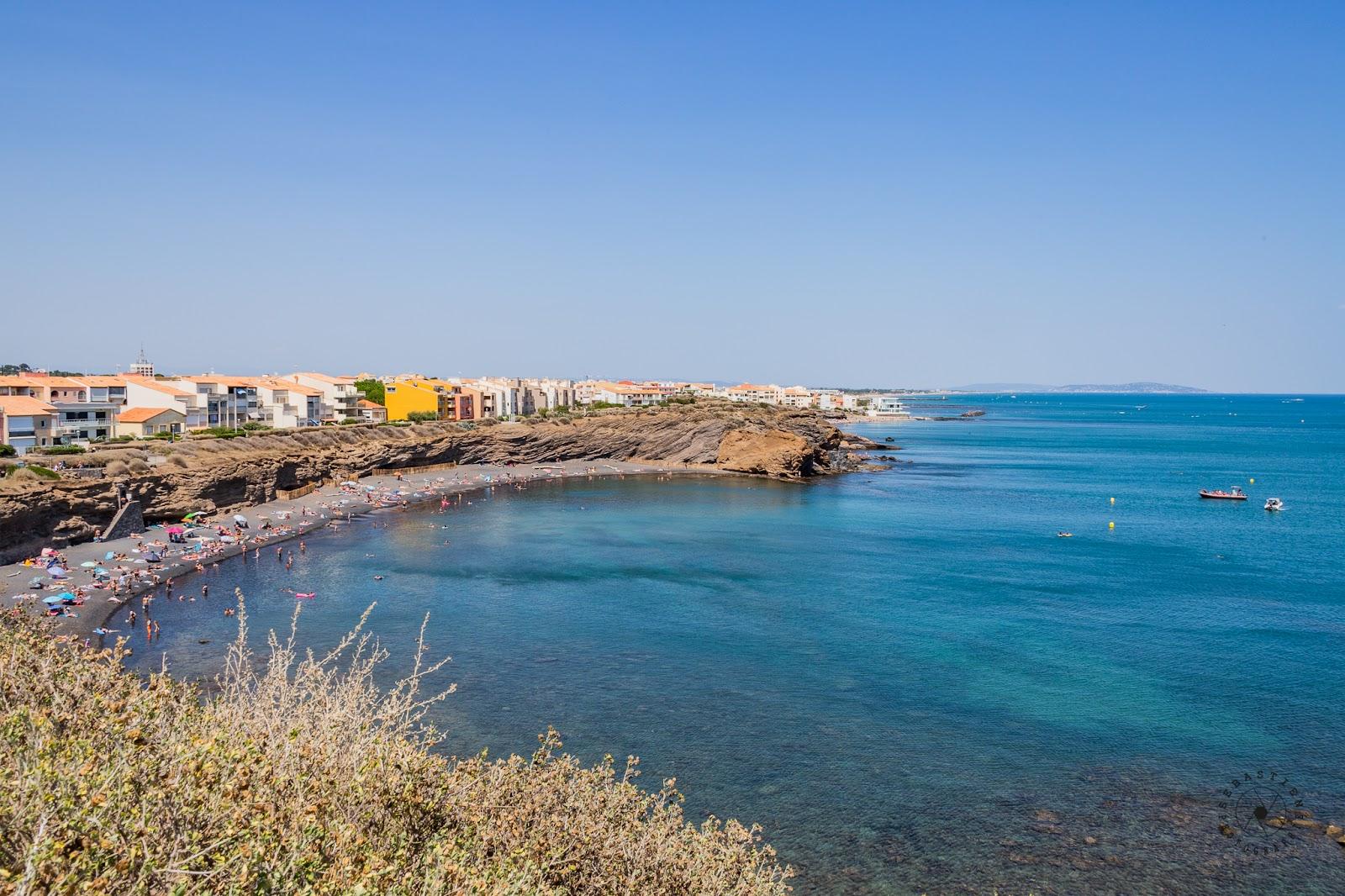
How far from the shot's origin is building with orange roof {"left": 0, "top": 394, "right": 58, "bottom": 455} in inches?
1976

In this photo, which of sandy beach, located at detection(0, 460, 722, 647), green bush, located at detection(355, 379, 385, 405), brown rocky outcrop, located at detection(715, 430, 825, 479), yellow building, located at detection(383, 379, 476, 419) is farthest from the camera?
green bush, located at detection(355, 379, 385, 405)

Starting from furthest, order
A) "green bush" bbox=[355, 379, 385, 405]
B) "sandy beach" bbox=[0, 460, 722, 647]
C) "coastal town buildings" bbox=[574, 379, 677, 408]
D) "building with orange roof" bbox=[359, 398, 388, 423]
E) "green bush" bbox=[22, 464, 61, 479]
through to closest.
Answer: "coastal town buildings" bbox=[574, 379, 677, 408] < "green bush" bbox=[355, 379, 385, 405] < "building with orange roof" bbox=[359, 398, 388, 423] < "green bush" bbox=[22, 464, 61, 479] < "sandy beach" bbox=[0, 460, 722, 647]

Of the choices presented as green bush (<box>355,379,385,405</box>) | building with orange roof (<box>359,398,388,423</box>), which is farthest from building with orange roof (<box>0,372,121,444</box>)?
green bush (<box>355,379,385,405</box>)

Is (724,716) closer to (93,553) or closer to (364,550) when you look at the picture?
(364,550)

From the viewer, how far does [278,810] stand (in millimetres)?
8406

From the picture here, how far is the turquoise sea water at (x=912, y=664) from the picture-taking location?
18156 mm

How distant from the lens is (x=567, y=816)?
11047 mm

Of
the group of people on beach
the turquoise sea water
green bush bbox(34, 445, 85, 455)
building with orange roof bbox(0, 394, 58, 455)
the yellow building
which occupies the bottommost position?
the turquoise sea water

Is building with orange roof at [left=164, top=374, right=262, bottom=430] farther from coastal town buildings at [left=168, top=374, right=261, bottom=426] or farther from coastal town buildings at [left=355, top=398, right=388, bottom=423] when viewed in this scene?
coastal town buildings at [left=355, top=398, right=388, bottom=423]

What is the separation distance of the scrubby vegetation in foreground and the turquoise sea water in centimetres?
740

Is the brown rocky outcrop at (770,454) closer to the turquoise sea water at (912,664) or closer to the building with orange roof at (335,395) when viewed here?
the turquoise sea water at (912,664)

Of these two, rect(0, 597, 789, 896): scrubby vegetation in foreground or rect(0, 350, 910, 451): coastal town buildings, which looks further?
rect(0, 350, 910, 451): coastal town buildings

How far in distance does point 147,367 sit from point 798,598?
254 feet

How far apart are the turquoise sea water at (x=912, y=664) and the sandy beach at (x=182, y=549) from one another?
216cm
